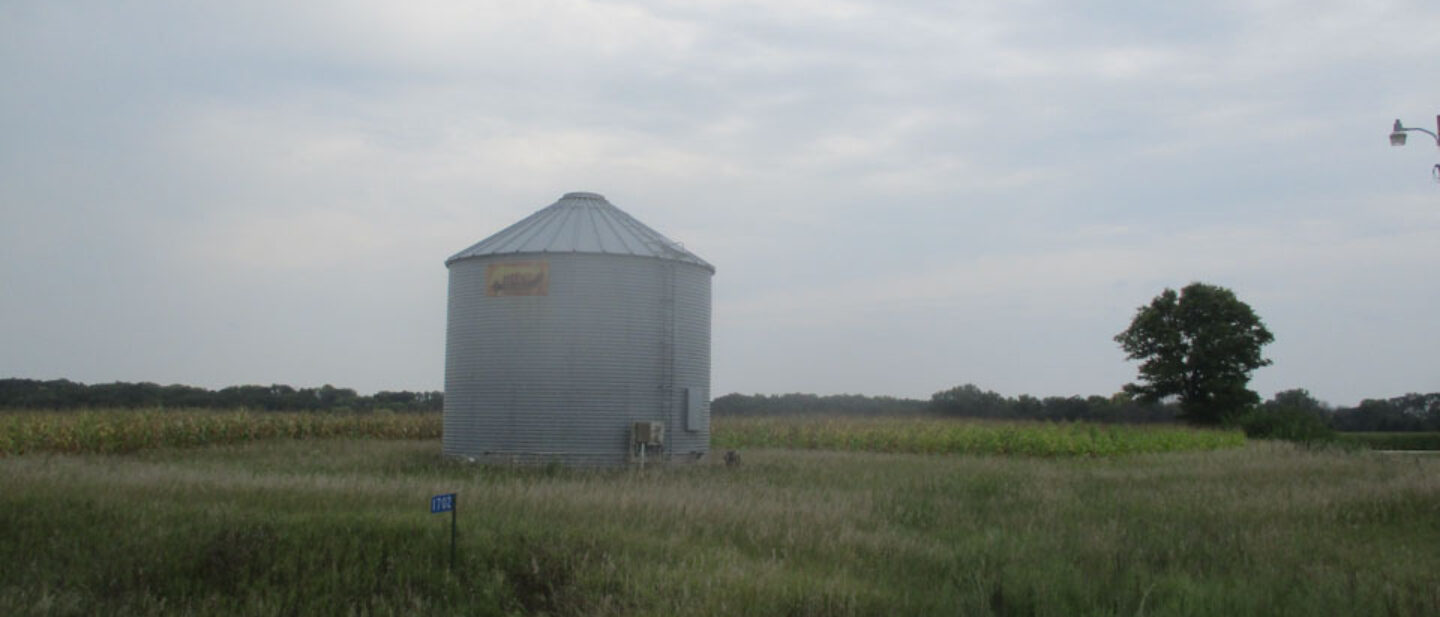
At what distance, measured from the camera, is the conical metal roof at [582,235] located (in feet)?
73.9

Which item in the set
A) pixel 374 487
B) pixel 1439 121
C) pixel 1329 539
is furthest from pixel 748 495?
pixel 1439 121

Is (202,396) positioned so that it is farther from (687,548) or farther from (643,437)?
(687,548)

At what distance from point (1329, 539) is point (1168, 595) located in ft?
15.5

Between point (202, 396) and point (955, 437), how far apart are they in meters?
34.8

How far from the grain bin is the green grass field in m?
4.38

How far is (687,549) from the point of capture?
1116 centimetres

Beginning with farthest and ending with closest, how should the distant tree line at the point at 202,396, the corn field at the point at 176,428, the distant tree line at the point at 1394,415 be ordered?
1. the distant tree line at the point at 1394,415
2. the distant tree line at the point at 202,396
3. the corn field at the point at 176,428

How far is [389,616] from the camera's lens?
Result: 9156 millimetres

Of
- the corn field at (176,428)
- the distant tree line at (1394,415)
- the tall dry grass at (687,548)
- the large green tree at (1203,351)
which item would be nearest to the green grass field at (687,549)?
the tall dry grass at (687,548)

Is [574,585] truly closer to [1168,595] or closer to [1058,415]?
[1168,595]

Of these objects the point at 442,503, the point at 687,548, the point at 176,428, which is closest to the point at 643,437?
the point at 687,548

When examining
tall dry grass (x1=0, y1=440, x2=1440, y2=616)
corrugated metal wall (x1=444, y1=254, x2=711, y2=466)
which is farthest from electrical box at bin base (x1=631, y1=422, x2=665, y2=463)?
→ tall dry grass (x1=0, y1=440, x2=1440, y2=616)

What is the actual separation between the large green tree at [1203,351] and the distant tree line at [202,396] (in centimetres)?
3565

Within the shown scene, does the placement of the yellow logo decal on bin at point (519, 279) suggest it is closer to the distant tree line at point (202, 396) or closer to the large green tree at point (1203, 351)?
the distant tree line at point (202, 396)
